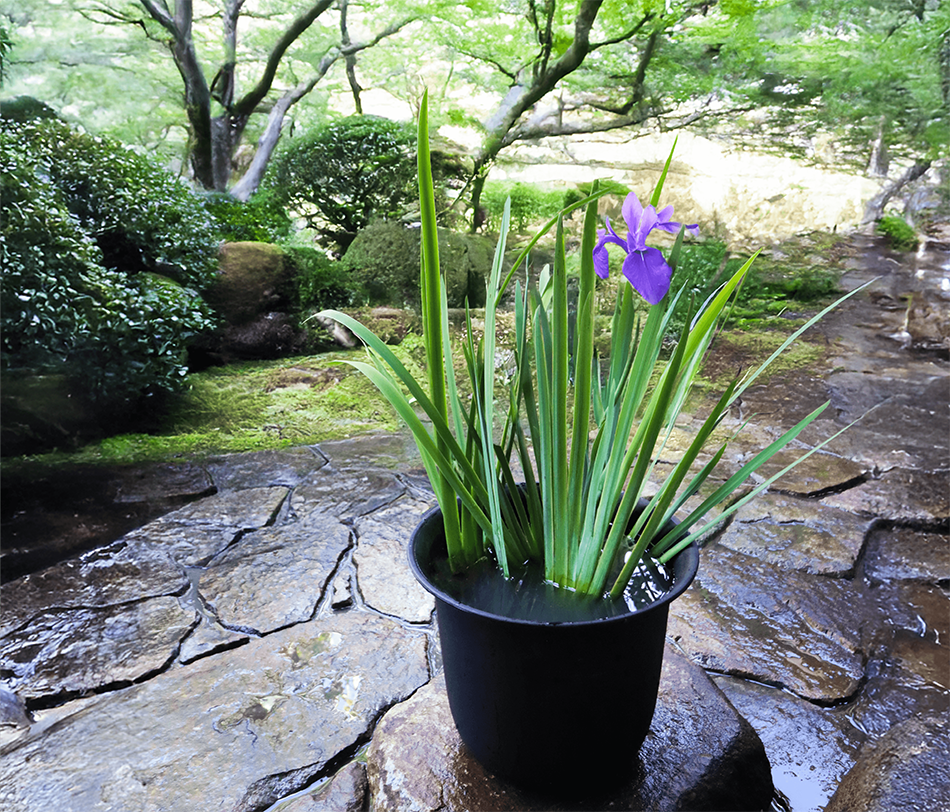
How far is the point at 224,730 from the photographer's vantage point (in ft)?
3.93

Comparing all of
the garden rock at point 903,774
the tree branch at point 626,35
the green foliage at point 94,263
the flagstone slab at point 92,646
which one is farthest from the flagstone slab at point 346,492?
the tree branch at point 626,35

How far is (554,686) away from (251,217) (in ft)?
13.2

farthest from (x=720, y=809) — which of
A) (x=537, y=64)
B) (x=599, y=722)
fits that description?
(x=537, y=64)

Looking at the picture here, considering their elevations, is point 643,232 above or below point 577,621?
above

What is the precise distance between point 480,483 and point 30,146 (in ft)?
9.58

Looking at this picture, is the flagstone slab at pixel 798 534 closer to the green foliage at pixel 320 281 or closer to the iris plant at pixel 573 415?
the iris plant at pixel 573 415

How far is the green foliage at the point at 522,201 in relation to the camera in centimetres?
432

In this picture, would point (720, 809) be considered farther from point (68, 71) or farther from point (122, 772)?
point (68, 71)

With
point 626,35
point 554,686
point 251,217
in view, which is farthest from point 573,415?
point 626,35

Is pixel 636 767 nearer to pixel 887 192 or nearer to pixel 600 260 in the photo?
pixel 600 260

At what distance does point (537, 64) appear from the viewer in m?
Answer: 4.20

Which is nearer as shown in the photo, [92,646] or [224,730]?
[224,730]

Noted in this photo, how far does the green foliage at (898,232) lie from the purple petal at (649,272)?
14.3ft

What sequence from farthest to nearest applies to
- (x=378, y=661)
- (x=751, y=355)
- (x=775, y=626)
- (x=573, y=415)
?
(x=751, y=355), (x=775, y=626), (x=378, y=661), (x=573, y=415)
